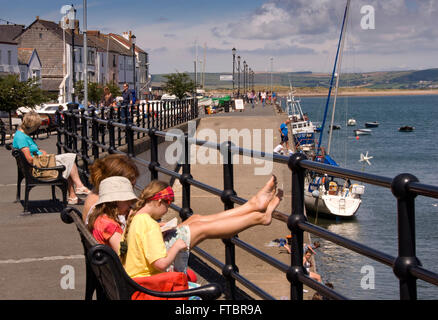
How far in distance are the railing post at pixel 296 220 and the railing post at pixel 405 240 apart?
1014 mm

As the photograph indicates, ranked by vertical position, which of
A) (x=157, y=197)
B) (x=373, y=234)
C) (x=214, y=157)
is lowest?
(x=373, y=234)

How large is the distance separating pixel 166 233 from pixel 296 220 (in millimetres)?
749

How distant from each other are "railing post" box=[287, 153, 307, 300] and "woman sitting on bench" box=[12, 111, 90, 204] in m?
5.47

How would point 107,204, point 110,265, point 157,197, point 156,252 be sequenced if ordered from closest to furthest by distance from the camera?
1. point 110,265
2. point 156,252
3. point 157,197
4. point 107,204

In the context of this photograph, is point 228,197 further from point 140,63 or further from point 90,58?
point 140,63

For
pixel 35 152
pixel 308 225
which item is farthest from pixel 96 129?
pixel 308 225

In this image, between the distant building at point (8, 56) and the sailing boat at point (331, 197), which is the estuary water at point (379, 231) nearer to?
the sailing boat at point (331, 197)

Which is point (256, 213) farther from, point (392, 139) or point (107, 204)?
point (392, 139)

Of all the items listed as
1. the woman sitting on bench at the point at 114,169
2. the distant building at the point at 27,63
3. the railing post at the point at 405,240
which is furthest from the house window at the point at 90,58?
the railing post at the point at 405,240

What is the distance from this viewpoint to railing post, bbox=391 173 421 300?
2.75m

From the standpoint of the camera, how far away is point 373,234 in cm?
3416

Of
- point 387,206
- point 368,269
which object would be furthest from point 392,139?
point 368,269

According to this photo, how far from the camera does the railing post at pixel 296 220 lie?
380 centimetres
